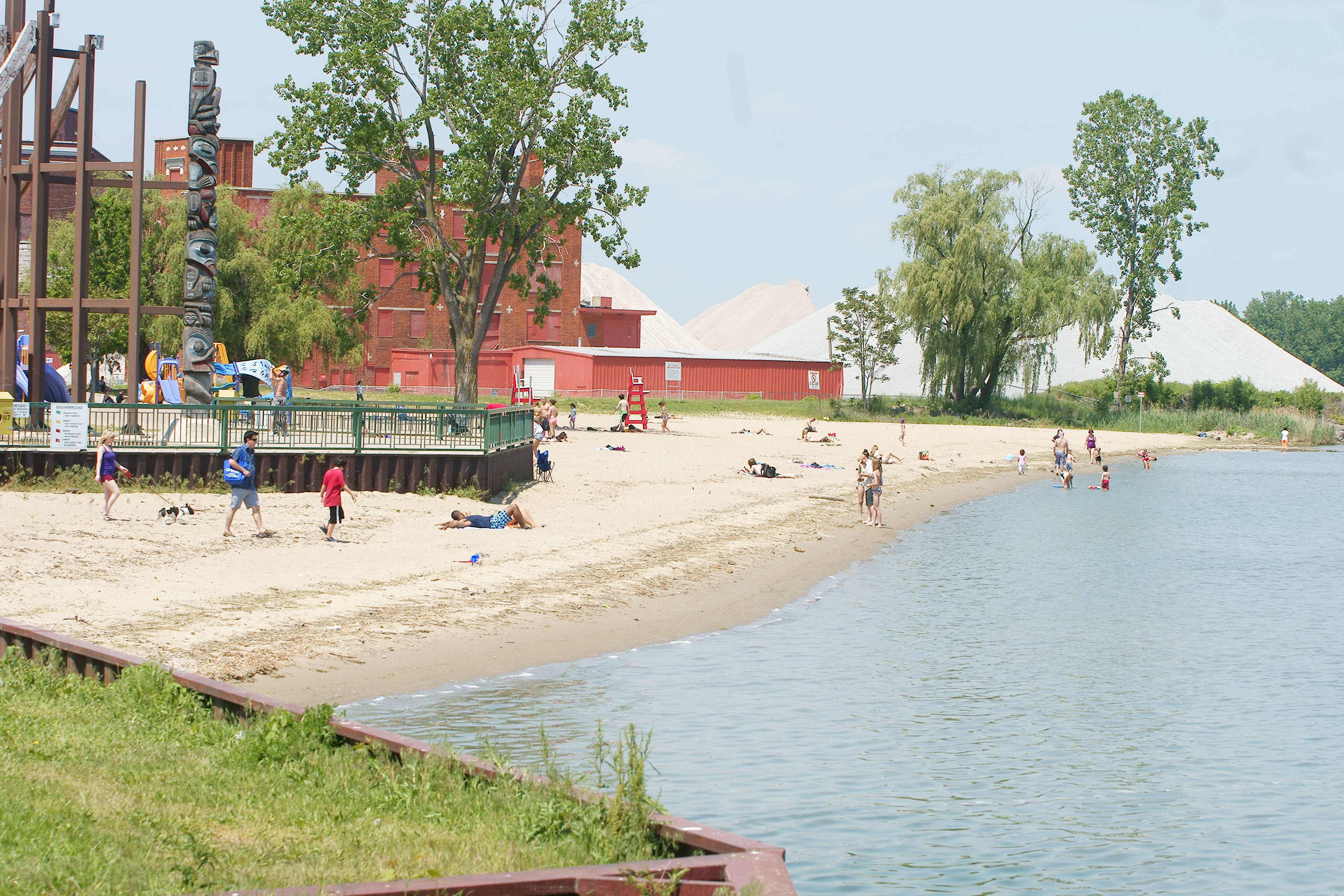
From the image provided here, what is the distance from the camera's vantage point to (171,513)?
802 inches

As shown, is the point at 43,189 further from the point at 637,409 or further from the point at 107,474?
the point at 637,409

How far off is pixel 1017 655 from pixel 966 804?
636 centimetres

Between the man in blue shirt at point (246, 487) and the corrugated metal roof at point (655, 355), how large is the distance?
182ft

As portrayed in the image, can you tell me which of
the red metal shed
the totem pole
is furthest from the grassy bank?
the red metal shed

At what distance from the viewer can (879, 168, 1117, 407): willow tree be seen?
2827 inches

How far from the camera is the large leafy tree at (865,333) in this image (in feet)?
266

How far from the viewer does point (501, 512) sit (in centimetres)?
2241

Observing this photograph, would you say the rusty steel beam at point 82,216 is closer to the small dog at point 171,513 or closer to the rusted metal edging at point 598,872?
the small dog at point 171,513

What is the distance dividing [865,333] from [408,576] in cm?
6806

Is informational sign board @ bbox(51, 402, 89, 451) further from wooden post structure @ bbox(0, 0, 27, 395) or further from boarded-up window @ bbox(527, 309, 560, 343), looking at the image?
boarded-up window @ bbox(527, 309, 560, 343)

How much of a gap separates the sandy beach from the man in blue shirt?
41 cm

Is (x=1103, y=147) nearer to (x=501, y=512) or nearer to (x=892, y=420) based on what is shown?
(x=892, y=420)

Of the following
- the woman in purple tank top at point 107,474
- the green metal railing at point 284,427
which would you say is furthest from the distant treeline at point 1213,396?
the woman in purple tank top at point 107,474

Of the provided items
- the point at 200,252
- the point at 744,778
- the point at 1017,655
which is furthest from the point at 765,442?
the point at 744,778
